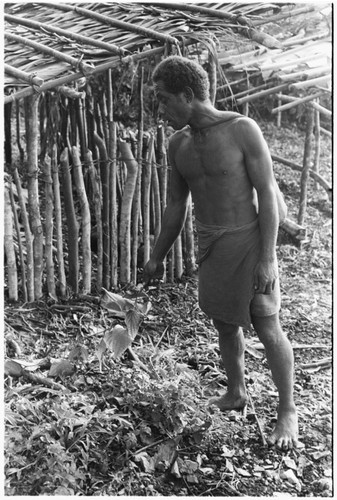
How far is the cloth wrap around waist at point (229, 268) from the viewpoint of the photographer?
2811 millimetres

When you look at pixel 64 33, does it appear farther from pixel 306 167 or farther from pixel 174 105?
pixel 306 167

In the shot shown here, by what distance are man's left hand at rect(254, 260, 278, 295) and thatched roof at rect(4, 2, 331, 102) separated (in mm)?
1348

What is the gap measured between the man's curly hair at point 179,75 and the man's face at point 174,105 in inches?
0.7

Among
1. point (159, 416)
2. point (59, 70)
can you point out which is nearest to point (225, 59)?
point (59, 70)

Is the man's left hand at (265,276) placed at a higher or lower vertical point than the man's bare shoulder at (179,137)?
lower

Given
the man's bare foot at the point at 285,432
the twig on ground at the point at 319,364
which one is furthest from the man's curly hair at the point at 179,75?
the twig on ground at the point at 319,364

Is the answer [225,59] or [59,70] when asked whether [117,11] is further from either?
[225,59]

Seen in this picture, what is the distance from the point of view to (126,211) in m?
4.58

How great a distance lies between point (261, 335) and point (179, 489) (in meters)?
0.72

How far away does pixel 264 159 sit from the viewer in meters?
2.66

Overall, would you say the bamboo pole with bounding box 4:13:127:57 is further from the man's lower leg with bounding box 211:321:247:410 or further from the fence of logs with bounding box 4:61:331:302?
the man's lower leg with bounding box 211:321:247:410

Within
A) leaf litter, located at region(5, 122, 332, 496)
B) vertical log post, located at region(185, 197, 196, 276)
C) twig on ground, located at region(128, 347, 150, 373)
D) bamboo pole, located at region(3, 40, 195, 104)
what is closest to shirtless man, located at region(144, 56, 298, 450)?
leaf litter, located at region(5, 122, 332, 496)

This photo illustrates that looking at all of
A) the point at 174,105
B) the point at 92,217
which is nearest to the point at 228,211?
the point at 174,105

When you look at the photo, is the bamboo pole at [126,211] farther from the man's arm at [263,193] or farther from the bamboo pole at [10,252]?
the man's arm at [263,193]
